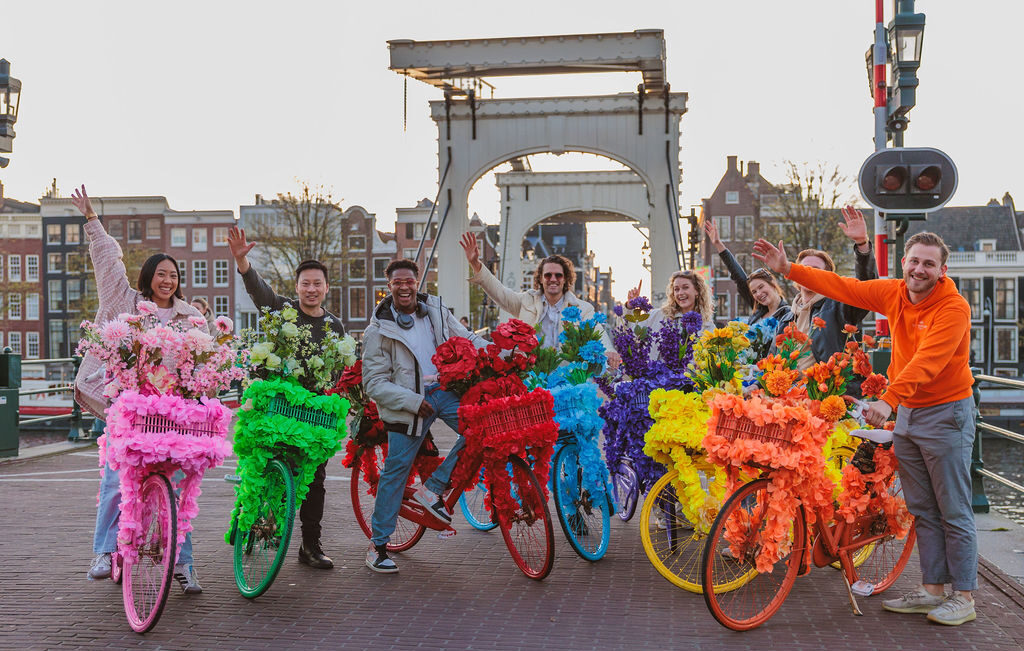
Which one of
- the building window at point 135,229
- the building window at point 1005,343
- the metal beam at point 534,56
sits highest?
the building window at point 135,229

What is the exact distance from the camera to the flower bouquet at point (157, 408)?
15.1ft

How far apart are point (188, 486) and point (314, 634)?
3.25 ft

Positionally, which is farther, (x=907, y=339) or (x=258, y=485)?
(x=258, y=485)

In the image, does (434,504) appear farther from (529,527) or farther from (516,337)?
(516,337)

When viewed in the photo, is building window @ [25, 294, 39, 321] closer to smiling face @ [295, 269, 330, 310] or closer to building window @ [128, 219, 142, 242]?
building window @ [128, 219, 142, 242]

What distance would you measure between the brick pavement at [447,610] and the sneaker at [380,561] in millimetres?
73

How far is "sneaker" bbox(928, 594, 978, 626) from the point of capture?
4.54m

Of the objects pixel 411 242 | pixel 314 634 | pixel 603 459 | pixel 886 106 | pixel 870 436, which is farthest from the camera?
pixel 411 242

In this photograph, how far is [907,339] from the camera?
15.4ft

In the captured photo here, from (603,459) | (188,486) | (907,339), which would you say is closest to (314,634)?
(188,486)

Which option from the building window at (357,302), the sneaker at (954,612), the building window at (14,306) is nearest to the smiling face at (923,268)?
the sneaker at (954,612)

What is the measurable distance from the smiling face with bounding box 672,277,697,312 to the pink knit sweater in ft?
10.6

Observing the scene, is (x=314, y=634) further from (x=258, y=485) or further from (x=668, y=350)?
(x=668, y=350)

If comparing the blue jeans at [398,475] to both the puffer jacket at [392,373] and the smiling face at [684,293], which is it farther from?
the smiling face at [684,293]
